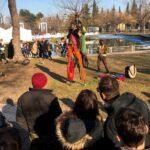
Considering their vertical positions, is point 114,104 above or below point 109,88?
below

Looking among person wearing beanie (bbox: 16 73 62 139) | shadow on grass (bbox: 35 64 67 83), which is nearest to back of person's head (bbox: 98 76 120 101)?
person wearing beanie (bbox: 16 73 62 139)

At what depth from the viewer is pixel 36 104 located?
6555 mm

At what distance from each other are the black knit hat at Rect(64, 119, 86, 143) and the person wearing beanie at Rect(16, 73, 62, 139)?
1.88 meters

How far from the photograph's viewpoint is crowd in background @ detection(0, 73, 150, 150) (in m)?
3.72

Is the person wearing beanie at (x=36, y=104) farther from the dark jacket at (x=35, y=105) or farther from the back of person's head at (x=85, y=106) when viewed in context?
the back of person's head at (x=85, y=106)

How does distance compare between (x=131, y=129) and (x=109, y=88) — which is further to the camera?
(x=109, y=88)

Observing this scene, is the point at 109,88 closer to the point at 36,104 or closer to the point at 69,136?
the point at 69,136

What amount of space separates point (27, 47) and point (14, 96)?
76.5ft

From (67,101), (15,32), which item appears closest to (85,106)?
(67,101)

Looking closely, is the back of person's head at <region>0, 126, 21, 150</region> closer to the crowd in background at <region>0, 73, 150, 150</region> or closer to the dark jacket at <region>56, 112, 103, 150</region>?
the crowd in background at <region>0, 73, 150, 150</region>

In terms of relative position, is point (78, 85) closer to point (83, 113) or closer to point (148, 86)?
point (148, 86)

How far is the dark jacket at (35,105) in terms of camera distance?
6.55 m

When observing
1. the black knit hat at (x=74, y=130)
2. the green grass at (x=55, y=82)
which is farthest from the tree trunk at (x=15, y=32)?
the black knit hat at (x=74, y=130)

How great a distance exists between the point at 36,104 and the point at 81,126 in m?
1.95
